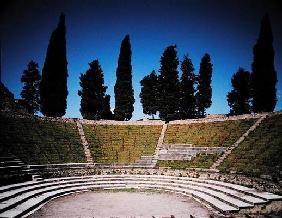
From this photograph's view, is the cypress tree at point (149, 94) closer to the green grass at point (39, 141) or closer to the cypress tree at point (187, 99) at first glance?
the cypress tree at point (187, 99)

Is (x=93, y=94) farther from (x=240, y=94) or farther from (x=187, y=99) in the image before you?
(x=240, y=94)

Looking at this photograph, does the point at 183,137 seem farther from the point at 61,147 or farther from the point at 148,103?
the point at 148,103

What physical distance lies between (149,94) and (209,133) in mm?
24705

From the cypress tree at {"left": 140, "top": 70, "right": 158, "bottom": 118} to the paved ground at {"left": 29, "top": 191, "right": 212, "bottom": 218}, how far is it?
3472 centimetres

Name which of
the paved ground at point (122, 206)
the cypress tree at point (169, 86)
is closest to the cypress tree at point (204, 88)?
the cypress tree at point (169, 86)

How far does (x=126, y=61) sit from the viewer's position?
56906mm

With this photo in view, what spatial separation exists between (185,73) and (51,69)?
25.6m

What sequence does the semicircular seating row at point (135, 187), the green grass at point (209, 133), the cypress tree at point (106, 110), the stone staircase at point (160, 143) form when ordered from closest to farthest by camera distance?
1. the semicircular seating row at point (135, 187)
2. the green grass at point (209, 133)
3. the stone staircase at point (160, 143)
4. the cypress tree at point (106, 110)

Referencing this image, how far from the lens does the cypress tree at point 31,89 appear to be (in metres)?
59.5

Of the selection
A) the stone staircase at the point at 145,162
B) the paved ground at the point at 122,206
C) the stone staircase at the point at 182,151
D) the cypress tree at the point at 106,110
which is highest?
the cypress tree at the point at 106,110

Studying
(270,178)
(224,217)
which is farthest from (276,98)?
(224,217)

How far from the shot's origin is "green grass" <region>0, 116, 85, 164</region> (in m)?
35.4

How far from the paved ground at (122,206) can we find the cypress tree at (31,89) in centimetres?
3583

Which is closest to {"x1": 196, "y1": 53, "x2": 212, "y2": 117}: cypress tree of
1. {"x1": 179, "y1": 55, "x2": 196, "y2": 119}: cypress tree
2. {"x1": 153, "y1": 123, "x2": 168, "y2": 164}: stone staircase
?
{"x1": 179, "y1": 55, "x2": 196, "y2": 119}: cypress tree
